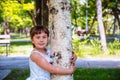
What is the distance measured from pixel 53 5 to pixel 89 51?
1437 cm

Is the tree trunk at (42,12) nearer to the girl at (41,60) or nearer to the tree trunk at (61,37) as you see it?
the tree trunk at (61,37)

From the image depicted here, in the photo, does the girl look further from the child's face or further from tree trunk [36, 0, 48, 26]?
tree trunk [36, 0, 48, 26]

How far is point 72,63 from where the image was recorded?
13.7 ft

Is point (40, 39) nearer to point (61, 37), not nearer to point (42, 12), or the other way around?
point (61, 37)

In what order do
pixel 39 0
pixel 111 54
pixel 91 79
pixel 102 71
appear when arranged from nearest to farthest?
pixel 91 79 < pixel 102 71 < pixel 111 54 < pixel 39 0

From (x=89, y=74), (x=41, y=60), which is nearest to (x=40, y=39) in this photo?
(x=41, y=60)

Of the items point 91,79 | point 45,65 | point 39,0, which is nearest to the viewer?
point 45,65

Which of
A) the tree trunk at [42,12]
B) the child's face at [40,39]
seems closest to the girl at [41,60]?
the child's face at [40,39]

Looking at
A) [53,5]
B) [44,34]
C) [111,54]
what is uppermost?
[53,5]

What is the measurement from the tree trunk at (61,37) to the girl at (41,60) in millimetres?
89

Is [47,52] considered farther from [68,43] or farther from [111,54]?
[111,54]

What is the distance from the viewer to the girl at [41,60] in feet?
13.1

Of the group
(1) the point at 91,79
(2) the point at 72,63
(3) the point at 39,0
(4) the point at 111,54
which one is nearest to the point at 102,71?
(1) the point at 91,79

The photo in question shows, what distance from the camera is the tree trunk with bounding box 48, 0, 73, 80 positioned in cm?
416
